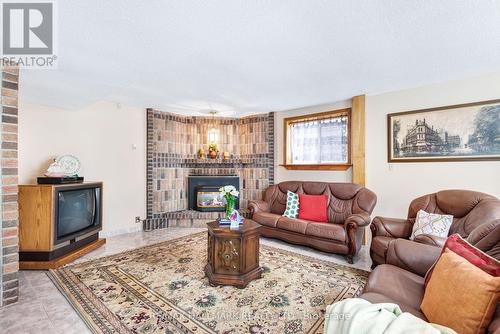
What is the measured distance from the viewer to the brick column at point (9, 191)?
208cm

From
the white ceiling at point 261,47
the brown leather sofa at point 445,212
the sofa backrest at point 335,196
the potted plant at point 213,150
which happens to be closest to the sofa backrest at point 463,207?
the brown leather sofa at point 445,212

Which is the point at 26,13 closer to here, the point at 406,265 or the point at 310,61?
the point at 310,61

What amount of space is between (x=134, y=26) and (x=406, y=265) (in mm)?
2912

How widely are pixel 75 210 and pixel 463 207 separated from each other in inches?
192

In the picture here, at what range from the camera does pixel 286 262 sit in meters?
3.04

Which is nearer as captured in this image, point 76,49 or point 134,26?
point 134,26

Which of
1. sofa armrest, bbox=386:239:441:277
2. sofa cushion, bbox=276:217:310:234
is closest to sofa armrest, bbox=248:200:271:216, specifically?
sofa cushion, bbox=276:217:310:234

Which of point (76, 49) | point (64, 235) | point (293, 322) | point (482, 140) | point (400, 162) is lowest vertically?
point (293, 322)

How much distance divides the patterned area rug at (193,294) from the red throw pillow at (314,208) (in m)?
0.83

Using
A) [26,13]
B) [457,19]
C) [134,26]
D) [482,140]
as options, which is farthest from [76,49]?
[482,140]

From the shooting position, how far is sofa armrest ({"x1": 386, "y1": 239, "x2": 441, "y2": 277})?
1.80 meters

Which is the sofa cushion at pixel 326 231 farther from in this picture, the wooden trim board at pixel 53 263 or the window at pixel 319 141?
the wooden trim board at pixel 53 263

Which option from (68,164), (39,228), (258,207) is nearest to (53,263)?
(39,228)

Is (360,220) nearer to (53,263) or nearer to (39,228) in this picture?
(53,263)
